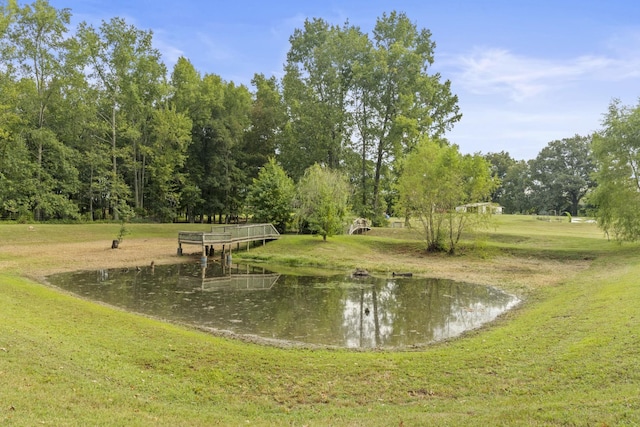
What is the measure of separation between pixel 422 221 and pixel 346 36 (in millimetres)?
25051

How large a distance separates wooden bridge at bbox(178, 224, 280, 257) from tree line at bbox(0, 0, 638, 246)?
11.3 feet

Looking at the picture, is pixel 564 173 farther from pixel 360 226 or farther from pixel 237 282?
pixel 237 282

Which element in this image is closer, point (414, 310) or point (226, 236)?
point (414, 310)

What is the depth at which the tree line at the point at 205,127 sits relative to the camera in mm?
38469

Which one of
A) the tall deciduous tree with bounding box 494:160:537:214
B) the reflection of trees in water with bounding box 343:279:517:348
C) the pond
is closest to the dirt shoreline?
the pond

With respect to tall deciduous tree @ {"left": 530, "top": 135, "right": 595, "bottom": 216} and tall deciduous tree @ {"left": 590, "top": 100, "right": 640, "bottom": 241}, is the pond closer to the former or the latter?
tall deciduous tree @ {"left": 590, "top": 100, "right": 640, "bottom": 241}

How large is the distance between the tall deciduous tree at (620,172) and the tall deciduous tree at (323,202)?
17058 millimetres

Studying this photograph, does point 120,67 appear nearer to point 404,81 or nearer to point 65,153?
point 65,153

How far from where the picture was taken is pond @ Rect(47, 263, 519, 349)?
495 inches

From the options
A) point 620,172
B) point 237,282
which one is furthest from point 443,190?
point 237,282

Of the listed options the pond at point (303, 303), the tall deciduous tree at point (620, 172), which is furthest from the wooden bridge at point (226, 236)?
the tall deciduous tree at point (620, 172)

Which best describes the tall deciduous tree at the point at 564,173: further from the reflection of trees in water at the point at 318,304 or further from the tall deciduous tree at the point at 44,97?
the tall deciduous tree at the point at 44,97

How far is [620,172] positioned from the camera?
1051 inches

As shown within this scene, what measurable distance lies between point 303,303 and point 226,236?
1419 cm
